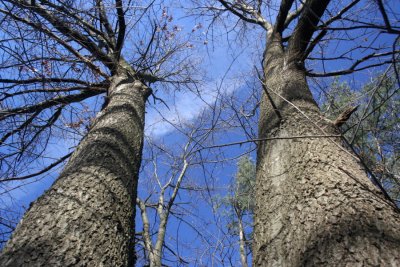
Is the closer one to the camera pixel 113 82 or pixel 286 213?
pixel 286 213

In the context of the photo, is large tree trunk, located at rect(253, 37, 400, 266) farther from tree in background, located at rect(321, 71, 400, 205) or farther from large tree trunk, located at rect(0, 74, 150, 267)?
large tree trunk, located at rect(0, 74, 150, 267)

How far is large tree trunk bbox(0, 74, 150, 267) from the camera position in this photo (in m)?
1.44

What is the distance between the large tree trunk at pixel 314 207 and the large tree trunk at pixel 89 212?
768mm

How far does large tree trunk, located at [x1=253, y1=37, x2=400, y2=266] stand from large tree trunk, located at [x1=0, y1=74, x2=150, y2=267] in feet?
2.52

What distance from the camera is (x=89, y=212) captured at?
5.56 feet

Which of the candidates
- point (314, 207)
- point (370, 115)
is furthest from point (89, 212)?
point (370, 115)

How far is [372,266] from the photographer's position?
1.00 meters

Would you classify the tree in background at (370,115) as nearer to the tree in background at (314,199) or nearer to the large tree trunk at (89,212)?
the tree in background at (314,199)

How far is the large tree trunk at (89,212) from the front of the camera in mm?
1438

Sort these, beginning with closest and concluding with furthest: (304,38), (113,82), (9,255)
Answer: (9,255), (304,38), (113,82)

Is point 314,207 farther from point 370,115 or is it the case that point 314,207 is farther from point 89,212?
point 370,115

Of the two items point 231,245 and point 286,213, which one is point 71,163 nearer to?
point 286,213

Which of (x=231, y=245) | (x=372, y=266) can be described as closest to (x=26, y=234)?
(x=372, y=266)

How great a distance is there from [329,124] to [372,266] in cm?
107
